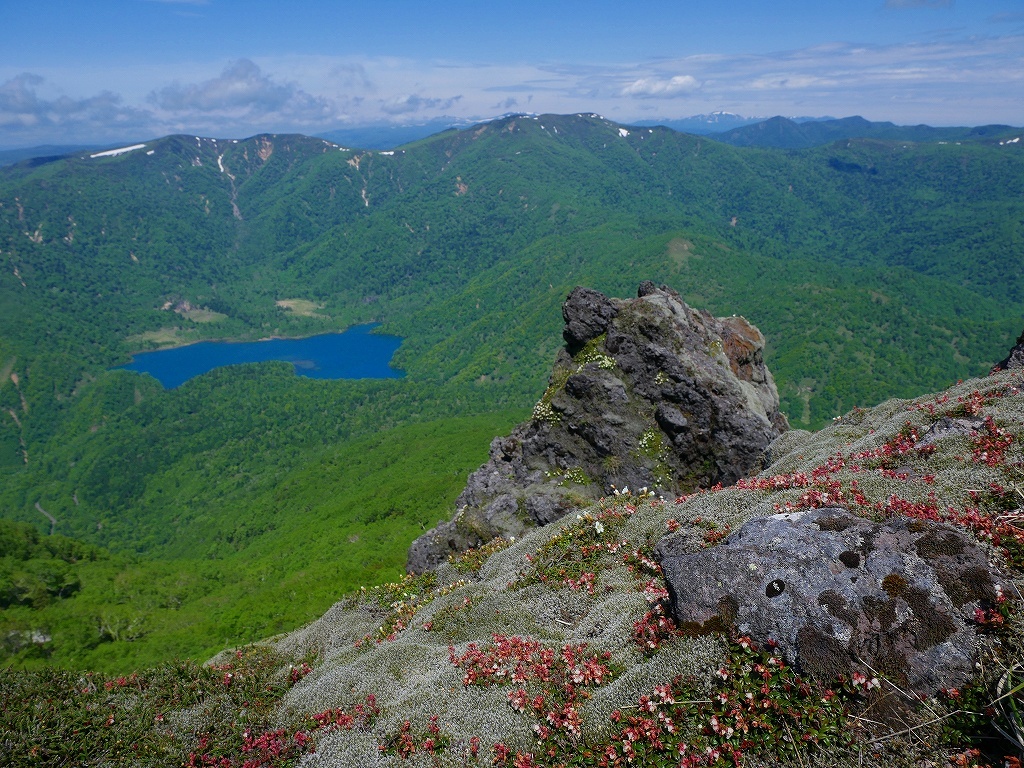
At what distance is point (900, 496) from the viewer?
14.3 meters

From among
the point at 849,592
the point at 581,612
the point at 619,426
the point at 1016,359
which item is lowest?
the point at 619,426

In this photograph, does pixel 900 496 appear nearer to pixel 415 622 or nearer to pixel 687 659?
pixel 687 659

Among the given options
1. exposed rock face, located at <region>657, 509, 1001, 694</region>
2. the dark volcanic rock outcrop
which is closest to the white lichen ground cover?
exposed rock face, located at <region>657, 509, 1001, 694</region>

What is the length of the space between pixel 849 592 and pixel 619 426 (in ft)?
90.0

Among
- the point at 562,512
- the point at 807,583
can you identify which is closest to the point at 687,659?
the point at 807,583

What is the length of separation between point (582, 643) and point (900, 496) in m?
9.24

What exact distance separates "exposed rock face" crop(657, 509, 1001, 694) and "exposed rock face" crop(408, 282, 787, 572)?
70.9ft

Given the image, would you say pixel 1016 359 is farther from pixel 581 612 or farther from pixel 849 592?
pixel 581 612

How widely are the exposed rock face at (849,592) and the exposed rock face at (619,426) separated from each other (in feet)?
70.9

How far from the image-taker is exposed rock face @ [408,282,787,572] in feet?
113

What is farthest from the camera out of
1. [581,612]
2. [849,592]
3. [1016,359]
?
[1016,359]

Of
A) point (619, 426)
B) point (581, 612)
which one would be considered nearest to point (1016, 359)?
point (619, 426)

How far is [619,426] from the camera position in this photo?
37.6m

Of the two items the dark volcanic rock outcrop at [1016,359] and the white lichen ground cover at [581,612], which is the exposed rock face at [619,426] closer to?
the white lichen ground cover at [581,612]
